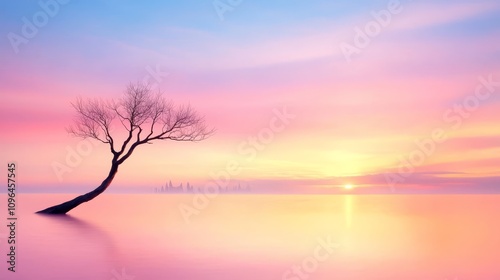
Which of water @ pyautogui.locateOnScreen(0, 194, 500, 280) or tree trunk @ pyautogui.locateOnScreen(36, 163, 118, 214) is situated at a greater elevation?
tree trunk @ pyautogui.locateOnScreen(36, 163, 118, 214)

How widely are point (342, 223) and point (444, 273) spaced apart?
37.6 feet

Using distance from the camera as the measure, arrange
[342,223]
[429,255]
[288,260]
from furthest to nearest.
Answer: [342,223] → [429,255] → [288,260]

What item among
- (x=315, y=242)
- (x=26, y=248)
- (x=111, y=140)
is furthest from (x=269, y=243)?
(x=111, y=140)

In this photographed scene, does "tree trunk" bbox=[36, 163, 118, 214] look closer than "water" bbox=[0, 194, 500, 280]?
No

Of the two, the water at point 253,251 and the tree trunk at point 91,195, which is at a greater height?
the tree trunk at point 91,195

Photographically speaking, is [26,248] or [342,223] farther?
[342,223]

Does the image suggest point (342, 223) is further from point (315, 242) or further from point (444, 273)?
point (444, 273)

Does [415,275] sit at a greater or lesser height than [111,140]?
lesser

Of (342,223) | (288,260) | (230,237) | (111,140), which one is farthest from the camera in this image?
(111,140)

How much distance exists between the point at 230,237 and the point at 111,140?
11.4 metres

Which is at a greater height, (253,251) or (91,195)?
(91,195)

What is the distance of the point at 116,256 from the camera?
42.8 feet

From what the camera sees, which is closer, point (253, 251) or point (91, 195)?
point (253, 251)

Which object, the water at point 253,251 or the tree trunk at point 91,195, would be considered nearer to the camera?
the water at point 253,251
